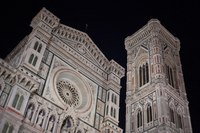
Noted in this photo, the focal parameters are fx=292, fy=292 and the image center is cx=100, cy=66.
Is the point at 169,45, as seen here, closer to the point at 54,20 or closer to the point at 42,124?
the point at 54,20

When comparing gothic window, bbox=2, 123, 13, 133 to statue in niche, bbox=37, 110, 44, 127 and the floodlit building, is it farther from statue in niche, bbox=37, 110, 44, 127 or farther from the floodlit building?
statue in niche, bbox=37, 110, 44, 127

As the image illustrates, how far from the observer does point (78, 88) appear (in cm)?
2175

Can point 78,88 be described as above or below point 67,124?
above

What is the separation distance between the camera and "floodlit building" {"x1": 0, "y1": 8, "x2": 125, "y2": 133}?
16.5 m

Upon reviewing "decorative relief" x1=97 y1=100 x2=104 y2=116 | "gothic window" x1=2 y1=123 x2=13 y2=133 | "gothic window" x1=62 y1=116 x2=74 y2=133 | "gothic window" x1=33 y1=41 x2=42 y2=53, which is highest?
"gothic window" x1=33 y1=41 x2=42 y2=53

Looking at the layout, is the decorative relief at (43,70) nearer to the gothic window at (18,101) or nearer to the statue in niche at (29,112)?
the statue in niche at (29,112)

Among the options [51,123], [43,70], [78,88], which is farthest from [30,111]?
[78,88]

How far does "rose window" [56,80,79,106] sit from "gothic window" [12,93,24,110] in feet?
12.9

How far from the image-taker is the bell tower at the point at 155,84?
27625mm

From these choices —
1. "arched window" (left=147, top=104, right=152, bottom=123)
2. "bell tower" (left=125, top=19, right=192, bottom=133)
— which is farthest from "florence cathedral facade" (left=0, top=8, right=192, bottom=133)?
"arched window" (left=147, top=104, right=152, bottom=123)

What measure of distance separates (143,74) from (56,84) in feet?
50.4

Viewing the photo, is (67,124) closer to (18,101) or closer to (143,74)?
(18,101)

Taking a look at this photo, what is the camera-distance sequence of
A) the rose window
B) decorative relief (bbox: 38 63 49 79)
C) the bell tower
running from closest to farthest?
decorative relief (bbox: 38 63 49 79) < the rose window < the bell tower

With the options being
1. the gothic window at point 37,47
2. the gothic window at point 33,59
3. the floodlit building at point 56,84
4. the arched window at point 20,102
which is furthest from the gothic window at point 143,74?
the arched window at point 20,102
